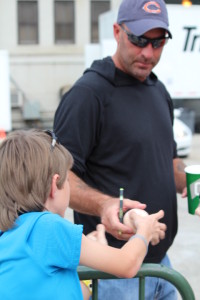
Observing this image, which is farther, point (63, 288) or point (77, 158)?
point (77, 158)

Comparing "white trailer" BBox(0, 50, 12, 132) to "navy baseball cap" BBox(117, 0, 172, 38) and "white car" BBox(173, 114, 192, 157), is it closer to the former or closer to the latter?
"white car" BBox(173, 114, 192, 157)

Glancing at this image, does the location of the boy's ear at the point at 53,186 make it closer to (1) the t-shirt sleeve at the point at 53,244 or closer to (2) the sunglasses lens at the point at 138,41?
(1) the t-shirt sleeve at the point at 53,244

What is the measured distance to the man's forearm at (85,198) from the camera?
1938 millimetres

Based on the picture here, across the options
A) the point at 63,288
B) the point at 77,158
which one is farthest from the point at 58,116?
the point at 63,288

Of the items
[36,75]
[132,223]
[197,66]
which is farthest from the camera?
[36,75]

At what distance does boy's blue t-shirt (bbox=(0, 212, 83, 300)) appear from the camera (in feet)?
4.77

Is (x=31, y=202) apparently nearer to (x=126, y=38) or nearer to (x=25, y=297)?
(x=25, y=297)

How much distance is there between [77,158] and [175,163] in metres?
0.71

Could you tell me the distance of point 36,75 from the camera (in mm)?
19250

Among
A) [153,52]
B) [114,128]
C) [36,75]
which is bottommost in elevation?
[36,75]

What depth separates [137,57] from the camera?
220 cm

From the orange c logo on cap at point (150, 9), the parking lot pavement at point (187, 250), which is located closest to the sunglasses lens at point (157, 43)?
the orange c logo on cap at point (150, 9)

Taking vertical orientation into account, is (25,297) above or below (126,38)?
below

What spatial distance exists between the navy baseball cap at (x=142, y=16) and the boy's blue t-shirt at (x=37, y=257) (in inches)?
41.5
